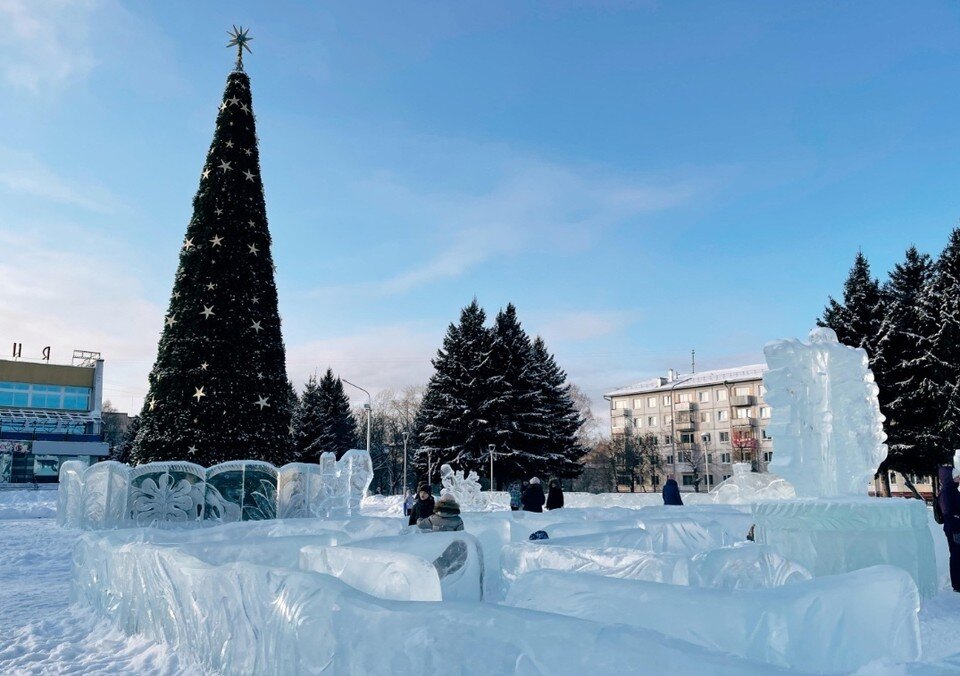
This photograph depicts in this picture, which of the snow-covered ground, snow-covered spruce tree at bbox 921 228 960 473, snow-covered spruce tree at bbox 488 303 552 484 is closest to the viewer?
the snow-covered ground

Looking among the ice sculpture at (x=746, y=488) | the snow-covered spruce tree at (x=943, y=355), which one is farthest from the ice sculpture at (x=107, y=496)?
the snow-covered spruce tree at (x=943, y=355)

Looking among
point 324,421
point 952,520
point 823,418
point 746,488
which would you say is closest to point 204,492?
point 823,418

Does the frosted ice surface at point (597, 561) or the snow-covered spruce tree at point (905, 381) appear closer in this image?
the frosted ice surface at point (597, 561)

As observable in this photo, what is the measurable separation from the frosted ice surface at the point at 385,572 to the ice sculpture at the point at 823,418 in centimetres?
506

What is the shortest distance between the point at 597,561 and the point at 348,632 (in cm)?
312

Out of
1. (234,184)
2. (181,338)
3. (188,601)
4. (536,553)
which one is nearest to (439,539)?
(536,553)

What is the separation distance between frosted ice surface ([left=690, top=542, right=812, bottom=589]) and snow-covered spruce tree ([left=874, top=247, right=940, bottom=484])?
2600 cm

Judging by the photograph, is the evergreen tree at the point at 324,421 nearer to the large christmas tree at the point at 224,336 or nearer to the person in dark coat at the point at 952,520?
the large christmas tree at the point at 224,336

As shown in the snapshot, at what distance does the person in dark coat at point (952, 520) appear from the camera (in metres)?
7.77

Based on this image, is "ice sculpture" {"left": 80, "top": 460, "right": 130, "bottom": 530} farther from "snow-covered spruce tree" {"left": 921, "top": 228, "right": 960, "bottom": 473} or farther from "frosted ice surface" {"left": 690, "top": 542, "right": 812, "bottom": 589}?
"snow-covered spruce tree" {"left": 921, "top": 228, "right": 960, "bottom": 473}

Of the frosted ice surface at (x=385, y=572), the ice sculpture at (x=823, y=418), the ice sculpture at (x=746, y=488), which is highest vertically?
the ice sculpture at (x=823, y=418)

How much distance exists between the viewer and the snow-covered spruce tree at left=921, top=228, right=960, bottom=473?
26.3 metres

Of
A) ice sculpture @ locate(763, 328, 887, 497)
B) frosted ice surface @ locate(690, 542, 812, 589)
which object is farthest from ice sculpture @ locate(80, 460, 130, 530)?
frosted ice surface @ locate(690, 542, 812, 589)

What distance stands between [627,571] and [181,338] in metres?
17.4
